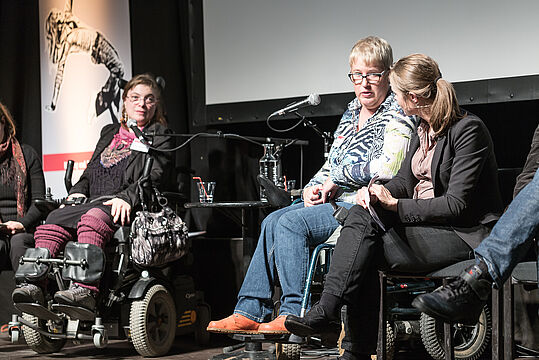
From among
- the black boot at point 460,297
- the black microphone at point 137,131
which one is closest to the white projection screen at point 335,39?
the black microphone at point 137,131

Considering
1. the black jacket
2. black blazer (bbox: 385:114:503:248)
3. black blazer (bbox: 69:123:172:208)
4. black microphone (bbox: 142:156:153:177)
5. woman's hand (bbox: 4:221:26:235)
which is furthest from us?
the black jacket

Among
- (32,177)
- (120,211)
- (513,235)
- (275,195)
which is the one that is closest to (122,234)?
(120,211)

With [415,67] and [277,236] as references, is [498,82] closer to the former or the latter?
[415,67]

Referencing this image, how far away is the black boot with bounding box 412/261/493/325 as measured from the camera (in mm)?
1898

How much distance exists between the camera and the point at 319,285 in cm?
288

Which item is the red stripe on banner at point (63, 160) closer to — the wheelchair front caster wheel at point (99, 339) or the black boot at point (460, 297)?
the wheelchair front caster wheel at point (99, 339)

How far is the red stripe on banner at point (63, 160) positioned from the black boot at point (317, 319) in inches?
116

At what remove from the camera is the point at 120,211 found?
11.3 feet

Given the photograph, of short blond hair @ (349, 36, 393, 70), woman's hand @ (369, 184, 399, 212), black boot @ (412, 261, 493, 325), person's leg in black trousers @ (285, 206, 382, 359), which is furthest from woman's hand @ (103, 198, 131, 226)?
black boot @ (412, 261, 493, 325)

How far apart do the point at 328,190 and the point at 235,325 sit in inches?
24.4

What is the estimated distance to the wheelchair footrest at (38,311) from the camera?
3252 millimetres

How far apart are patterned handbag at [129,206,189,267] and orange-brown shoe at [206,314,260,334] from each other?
2.83 ft

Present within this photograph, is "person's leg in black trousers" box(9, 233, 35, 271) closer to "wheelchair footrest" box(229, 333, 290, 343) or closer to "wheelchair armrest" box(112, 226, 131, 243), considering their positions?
"wheelchair armrest" box(112, 226, 131, 243)

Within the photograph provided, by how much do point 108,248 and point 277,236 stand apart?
1210mm
